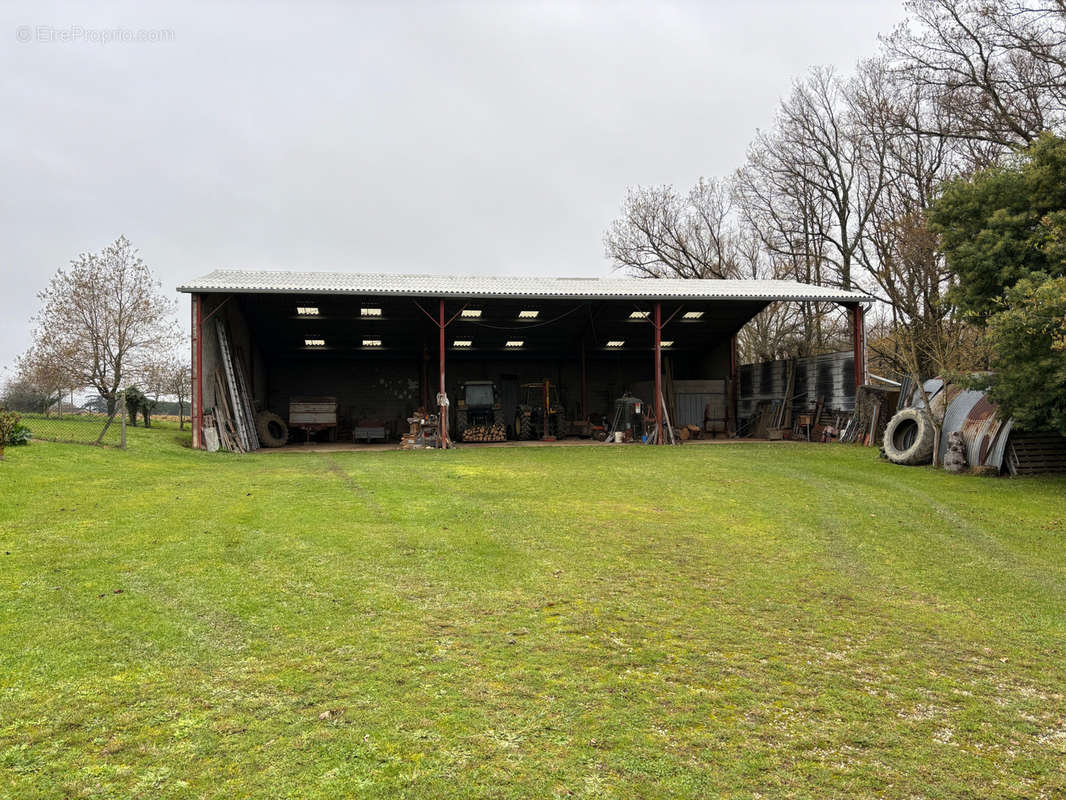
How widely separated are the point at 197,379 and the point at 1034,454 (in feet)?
62.6

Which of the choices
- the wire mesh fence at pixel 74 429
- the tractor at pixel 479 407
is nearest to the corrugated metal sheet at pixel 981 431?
the tractor at pixel 479 407

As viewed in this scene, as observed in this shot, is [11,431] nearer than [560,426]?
Yes

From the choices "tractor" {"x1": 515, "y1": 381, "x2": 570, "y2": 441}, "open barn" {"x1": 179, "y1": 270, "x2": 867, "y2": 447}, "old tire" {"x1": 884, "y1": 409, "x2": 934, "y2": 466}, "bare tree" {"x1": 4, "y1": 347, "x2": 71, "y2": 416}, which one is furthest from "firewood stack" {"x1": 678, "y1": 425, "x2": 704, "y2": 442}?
"bare tree" {"x1": 4, "y1": 347, "x2": 71, "y2": 416}

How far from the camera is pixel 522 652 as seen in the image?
391cm

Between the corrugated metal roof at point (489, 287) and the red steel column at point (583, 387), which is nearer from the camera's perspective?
the corrugated metal roof at point (489, 287)

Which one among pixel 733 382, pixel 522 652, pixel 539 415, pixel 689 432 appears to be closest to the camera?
pixel 522 652

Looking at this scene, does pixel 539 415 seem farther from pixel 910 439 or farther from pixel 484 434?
pixel 910 439

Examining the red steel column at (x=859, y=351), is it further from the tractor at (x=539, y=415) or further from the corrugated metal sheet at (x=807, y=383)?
the tractor at (x=539, y=415)

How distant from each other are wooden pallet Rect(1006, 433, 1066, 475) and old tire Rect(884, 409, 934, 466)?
4.98 ft

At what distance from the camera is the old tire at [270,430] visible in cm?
2170

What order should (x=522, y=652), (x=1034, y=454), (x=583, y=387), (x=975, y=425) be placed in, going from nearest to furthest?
(x=522, y=652) → (x=1034, y=454) → (x=975, y=425) → (x=583, y=387)

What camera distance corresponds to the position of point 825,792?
2553 mm

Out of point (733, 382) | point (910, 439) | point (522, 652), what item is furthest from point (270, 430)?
point (522, 652)

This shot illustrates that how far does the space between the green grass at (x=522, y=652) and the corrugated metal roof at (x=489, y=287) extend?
10921mm
